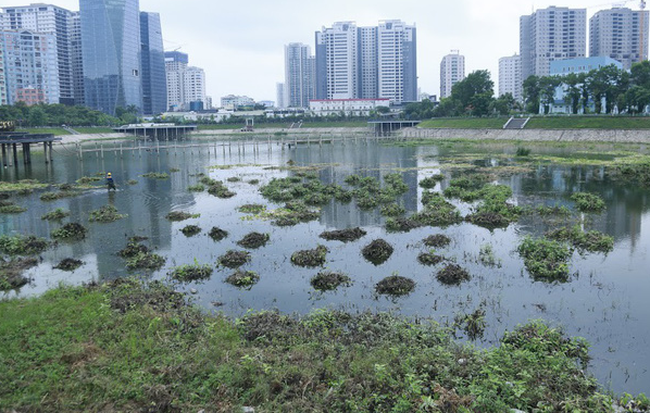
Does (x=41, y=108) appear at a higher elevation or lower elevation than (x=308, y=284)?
higher

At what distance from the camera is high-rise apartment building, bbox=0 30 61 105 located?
18488 centimetres

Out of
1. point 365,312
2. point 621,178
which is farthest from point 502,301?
point 621,178

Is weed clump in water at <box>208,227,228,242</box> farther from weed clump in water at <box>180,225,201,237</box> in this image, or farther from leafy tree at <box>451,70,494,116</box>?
leafy tree at <box>451,70,494,116</box>

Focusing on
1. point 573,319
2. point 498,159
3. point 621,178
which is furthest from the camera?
point 498,159

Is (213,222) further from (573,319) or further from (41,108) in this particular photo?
(41,108)

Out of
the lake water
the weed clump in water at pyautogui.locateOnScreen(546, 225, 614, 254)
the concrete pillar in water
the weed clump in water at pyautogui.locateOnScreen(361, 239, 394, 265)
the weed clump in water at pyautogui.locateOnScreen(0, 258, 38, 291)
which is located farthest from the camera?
the concrete pillar in water

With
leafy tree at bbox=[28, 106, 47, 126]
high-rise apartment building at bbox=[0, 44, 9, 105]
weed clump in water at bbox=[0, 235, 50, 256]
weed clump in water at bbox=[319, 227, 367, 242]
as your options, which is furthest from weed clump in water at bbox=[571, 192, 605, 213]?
high-rise apartment building at bbox=[0, 44, 9, 105]

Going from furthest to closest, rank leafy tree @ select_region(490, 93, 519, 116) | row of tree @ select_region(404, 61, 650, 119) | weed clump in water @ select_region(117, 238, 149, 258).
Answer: leafy tree @ select_region(490, 93, 519, 116) → row of tree @ select_region(404, 61, 650, 119) → weed clump in water @ select_region(117, 238, 149, 258)

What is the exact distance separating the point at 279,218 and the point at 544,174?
2917 centimetres

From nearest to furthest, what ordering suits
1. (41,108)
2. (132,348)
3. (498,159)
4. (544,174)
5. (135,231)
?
(132,348) < (135,231) < (544,174) < (498,159) < (41,108)

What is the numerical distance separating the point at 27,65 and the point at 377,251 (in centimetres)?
21467

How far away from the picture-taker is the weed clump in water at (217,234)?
2388 centimetres

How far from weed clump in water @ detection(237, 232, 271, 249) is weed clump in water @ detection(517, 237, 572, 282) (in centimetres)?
1120

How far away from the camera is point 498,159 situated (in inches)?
2422
